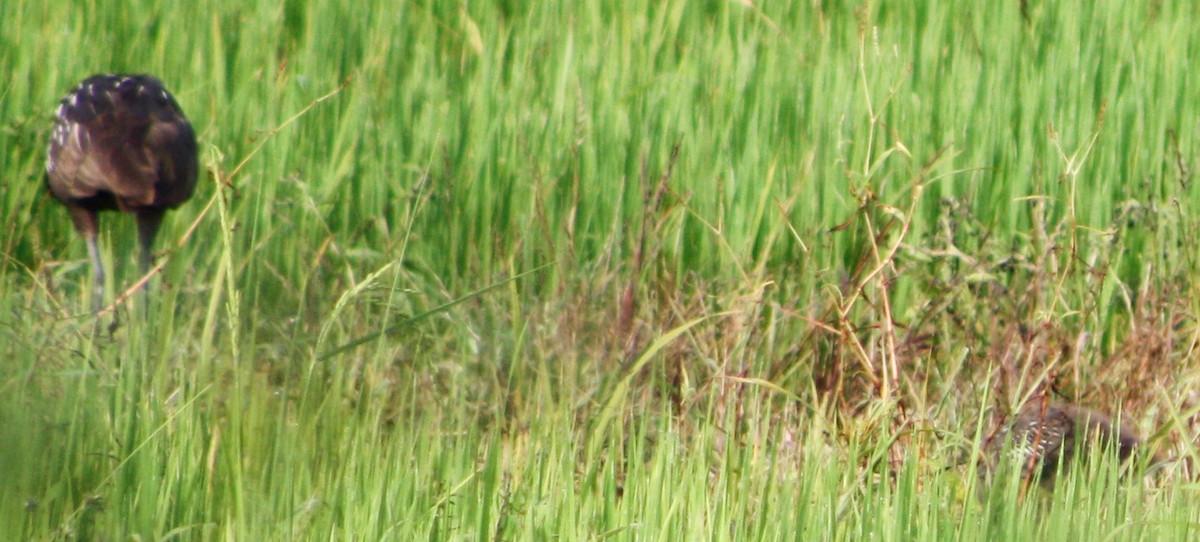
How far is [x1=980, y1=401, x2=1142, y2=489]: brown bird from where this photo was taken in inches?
114

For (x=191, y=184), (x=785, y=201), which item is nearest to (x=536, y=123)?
(x=785, y=201)

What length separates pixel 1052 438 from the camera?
2959mm

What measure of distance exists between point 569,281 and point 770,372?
502 mm

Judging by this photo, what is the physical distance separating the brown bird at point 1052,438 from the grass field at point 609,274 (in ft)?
0.32

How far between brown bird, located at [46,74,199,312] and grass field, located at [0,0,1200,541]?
5.9 inches

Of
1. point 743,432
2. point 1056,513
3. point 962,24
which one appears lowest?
point 743,432

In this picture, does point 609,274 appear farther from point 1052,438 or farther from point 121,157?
point 121,157

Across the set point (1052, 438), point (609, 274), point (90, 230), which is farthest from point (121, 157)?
point (1052, 438)

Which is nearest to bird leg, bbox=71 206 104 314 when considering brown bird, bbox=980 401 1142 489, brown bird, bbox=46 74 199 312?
brown bird, bbox=46 74 199 312

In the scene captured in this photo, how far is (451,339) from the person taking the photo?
3.36 m

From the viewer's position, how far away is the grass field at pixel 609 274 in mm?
2355

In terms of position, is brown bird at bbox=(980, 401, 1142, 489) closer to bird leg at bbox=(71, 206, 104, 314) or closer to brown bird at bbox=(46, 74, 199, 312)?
brown bird at bbox=(46, 74, 199, 312)

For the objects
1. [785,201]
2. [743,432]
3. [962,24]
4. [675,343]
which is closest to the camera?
[743,432]

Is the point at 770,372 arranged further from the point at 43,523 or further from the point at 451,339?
the point at 43,523
